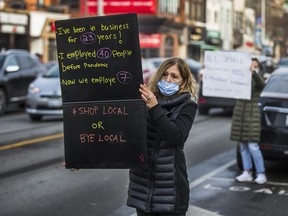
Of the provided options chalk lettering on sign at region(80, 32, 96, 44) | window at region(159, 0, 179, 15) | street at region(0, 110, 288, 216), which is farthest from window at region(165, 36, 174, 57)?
chalk lettering on sign at region(80, 32, 96, 44)

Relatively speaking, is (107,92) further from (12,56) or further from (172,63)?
(12,56)

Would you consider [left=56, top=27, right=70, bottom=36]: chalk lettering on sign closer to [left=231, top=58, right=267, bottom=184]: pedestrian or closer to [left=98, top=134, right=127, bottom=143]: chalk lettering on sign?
[left=98, top=134, right=127, bottom=143]: chalk lettering on sign

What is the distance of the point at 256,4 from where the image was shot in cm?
7375

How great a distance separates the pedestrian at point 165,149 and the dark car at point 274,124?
4051 mm

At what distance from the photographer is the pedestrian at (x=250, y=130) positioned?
7.57 metres

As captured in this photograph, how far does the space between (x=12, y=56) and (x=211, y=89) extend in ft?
33.4

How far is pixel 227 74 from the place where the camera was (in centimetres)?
807

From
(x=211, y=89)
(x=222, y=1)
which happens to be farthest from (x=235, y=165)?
(x=222, y=1)

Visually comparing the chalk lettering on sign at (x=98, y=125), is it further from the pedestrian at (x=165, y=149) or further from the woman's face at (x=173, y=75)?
the woman's face at (x=173, y=75)

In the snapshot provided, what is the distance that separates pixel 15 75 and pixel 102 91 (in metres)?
13.5

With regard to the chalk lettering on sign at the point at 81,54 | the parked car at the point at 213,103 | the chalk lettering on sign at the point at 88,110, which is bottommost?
the parked car at the point at 213,103

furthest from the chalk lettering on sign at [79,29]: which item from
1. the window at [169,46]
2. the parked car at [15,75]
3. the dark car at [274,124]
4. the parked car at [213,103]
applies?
the window at [169,46]

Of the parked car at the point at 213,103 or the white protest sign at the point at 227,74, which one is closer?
the white protest sign at the point at 227,74

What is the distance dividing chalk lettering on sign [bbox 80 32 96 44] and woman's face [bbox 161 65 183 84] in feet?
1.76
